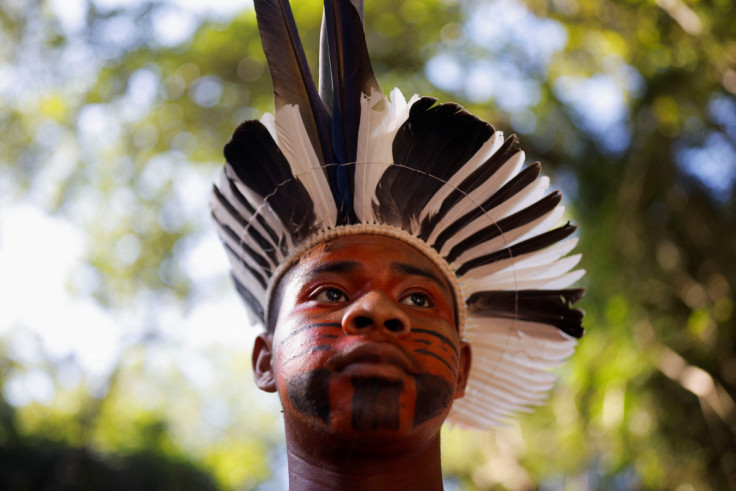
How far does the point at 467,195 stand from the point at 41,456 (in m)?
3.80

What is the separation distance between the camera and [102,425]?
5.91m

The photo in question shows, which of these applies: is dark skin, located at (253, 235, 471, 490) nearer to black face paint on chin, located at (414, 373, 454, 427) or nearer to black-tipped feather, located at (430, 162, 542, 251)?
black face paint on chin, located at (414, 373, 454, 427)

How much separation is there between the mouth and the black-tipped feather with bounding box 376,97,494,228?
493mm

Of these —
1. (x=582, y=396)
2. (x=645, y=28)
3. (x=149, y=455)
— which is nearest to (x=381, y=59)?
(x=645, y=28)

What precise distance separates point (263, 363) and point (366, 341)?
0.58 m

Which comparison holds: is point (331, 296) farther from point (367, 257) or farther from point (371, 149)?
point (371, 149)

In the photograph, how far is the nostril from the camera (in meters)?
1.95

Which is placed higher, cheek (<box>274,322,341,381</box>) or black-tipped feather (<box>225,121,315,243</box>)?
black-tipped feather (<box>225,121,315,243</box>)

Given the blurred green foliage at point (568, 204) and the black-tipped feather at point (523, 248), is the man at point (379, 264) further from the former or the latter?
the blurred green foliage at point (568, 204)

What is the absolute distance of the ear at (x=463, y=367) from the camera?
2.37 metres

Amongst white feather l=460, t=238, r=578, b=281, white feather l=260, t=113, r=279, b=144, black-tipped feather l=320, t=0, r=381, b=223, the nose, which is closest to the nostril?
the nose

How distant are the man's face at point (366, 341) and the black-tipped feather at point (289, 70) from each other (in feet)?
1.27

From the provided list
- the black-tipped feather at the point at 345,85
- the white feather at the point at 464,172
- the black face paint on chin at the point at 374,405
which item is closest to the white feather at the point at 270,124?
the black-tipped feather at the point at 345,85

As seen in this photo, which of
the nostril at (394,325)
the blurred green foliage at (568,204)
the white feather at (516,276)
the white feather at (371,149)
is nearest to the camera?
the nostril at (394,325)
